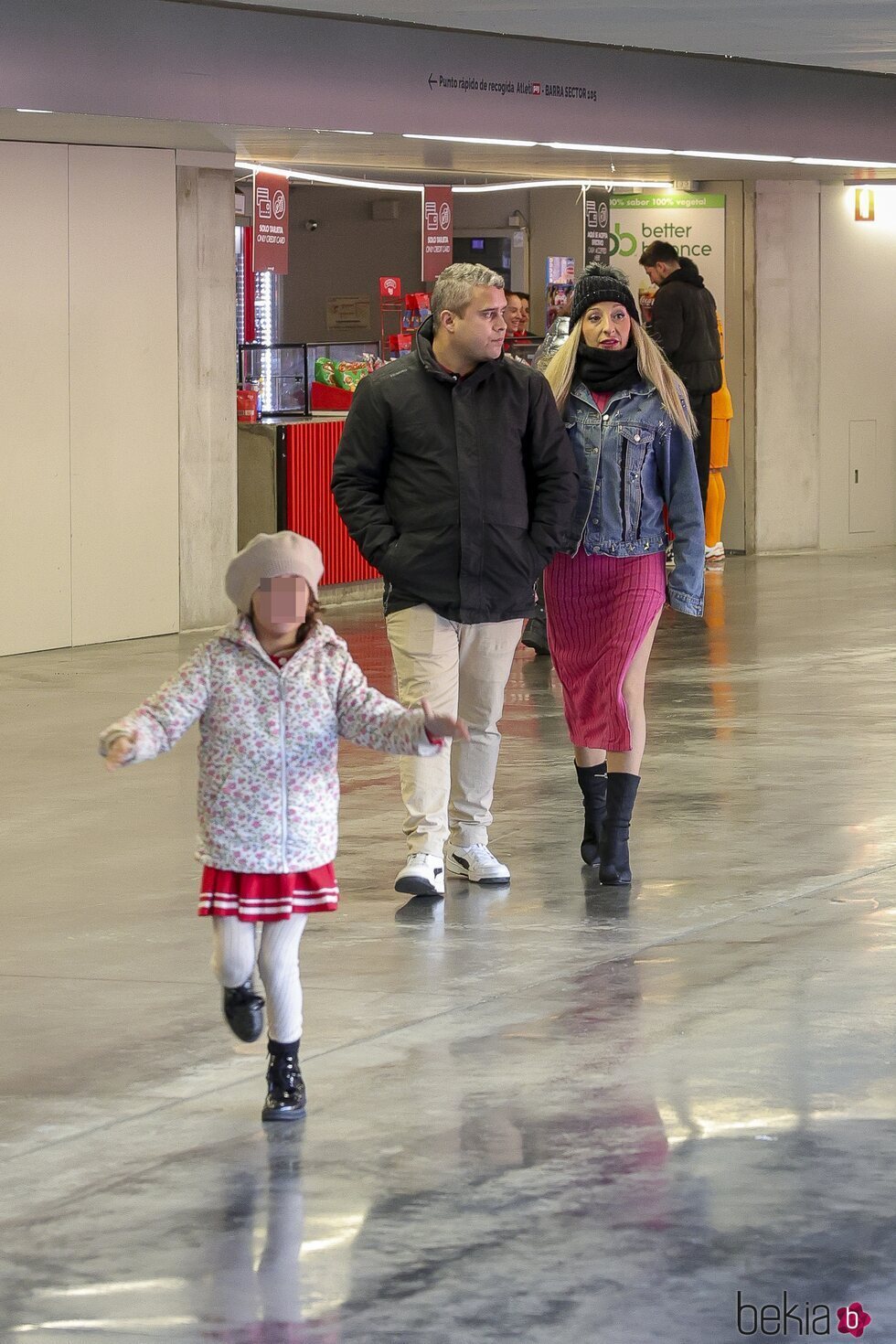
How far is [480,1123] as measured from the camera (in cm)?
447

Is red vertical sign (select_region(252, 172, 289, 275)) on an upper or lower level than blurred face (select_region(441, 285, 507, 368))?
upper

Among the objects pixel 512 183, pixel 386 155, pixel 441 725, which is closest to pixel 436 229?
pixel 512 183

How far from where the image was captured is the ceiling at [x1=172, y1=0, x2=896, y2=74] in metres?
10.3

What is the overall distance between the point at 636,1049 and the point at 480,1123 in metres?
0.61

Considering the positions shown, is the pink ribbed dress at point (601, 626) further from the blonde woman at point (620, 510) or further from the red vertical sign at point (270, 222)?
the red vertical sign at point (270, 222)

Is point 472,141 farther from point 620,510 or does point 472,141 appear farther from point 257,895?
point 257,895

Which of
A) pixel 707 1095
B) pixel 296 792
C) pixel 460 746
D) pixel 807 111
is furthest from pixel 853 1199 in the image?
pixel 807 111

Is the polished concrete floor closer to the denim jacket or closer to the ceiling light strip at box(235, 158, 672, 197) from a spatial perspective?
the denim jacket

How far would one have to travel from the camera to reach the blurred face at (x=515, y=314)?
13216mm

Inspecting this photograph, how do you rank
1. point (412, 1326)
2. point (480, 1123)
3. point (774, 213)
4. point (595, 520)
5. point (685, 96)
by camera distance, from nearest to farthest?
point (412, 1326) < point (480, 1123) < point (595, 520) < point (685, 96) < point (774, 213)

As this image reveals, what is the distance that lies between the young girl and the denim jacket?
2261 millimetres

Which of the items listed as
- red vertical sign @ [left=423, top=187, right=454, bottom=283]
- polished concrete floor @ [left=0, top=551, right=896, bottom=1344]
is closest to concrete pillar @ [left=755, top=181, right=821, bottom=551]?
red vertical sign @ [left=423, top=187, right=454, bottom=283]

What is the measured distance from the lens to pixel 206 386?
1314cm

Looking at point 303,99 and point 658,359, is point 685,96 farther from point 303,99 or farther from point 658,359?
point 658,359
